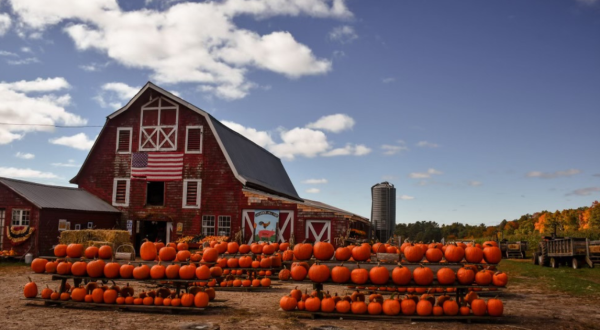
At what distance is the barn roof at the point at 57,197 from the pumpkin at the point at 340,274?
1879 centimetres

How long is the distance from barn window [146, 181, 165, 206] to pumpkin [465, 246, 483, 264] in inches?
871

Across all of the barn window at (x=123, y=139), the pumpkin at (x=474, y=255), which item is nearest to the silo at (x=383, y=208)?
the barn window at (x=123, y=139)

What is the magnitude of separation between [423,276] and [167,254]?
18.2ft

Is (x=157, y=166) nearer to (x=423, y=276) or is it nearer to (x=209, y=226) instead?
(x=209, y=226)

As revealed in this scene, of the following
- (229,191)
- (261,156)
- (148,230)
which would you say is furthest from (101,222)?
(261,156)

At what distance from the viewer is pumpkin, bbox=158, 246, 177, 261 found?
1065 cm

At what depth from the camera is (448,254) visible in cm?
944

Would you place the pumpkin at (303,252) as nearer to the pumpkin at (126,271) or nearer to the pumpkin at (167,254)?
the pumpkin at (167,254)

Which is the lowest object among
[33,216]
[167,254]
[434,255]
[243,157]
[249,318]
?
[249,318]

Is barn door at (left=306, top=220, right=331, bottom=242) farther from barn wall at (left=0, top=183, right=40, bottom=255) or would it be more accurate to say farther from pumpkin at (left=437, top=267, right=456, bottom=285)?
pumpkin at (left=437, top=267, right=456, bottom=285)

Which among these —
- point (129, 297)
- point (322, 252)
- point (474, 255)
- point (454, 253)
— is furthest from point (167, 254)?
point (474, 255)

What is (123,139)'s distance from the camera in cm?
2861

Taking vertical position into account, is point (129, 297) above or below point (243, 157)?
below

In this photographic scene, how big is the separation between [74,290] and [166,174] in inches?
678
